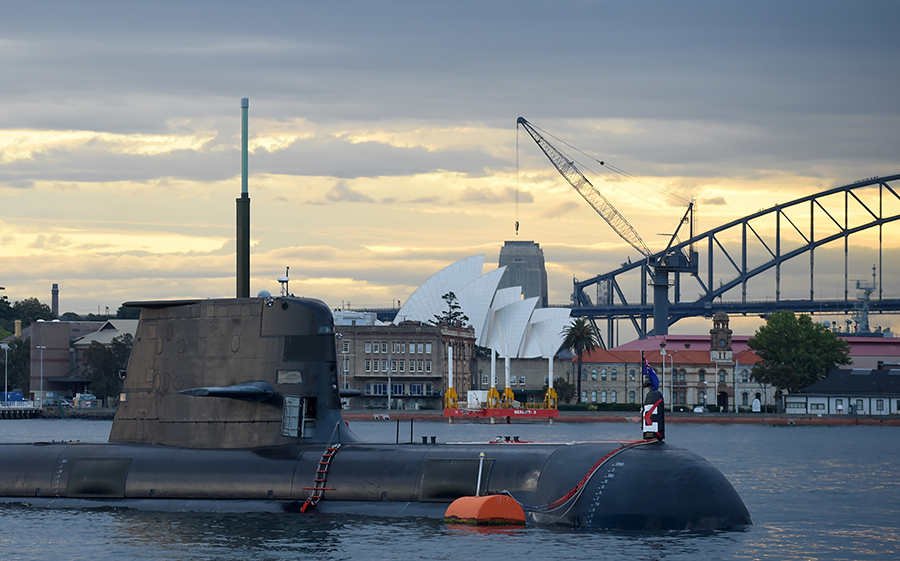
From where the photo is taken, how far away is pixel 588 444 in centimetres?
2373

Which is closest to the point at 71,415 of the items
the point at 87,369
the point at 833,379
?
the point at 87,369

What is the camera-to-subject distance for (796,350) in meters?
134

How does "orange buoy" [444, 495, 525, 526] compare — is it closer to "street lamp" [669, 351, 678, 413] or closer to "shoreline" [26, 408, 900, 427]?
"shoreline" [26, 408, 900, 427]

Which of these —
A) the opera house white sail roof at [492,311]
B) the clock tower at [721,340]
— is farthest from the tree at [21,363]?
the clock tower at [721,340]

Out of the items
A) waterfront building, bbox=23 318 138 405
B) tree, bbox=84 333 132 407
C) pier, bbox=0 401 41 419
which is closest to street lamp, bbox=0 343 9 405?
pier, bbox=0 401 41 419

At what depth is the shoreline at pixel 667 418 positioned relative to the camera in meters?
112

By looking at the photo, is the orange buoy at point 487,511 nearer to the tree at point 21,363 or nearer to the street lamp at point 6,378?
the street lamp at point 6,378

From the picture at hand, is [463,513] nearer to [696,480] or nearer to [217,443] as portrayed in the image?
[696,480]

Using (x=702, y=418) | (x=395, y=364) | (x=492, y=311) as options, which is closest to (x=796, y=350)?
(x=702, y=418)

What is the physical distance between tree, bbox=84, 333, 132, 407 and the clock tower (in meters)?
68.4

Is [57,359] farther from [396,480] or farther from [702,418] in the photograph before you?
[396,480]

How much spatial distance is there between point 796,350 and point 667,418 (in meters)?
26.1

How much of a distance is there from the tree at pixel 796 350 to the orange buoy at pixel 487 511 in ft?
364

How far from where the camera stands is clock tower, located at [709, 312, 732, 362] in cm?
14250
